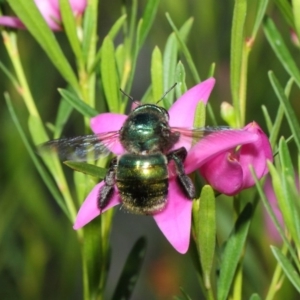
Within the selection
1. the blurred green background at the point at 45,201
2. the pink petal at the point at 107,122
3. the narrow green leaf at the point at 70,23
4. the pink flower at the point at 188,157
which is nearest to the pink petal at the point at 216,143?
the pink flower at the point at 188,157

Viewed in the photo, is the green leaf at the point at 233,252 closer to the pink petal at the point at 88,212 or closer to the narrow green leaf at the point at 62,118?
the pink petal at the point at 88,212

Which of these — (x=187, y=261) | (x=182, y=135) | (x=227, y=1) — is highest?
(x=182, y=135)

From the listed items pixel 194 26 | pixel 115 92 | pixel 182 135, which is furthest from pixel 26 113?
pixel 182 135

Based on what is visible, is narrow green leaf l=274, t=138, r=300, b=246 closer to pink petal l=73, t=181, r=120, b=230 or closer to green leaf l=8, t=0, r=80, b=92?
pink petal l=73, t=181, r=120, b=230

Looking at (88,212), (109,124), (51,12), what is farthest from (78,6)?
(88,212)

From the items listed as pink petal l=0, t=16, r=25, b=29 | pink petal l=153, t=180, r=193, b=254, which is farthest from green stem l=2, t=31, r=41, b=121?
pink petal l=153, t=180, r=193, b=254

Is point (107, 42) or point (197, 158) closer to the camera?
point (197, 158)

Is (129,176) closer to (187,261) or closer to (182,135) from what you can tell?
(182,135)

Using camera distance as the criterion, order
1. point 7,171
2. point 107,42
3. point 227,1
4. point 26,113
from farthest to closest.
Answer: point 227,1
point 26,113
point 7,171
point 107,42

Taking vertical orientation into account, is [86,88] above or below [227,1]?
above
